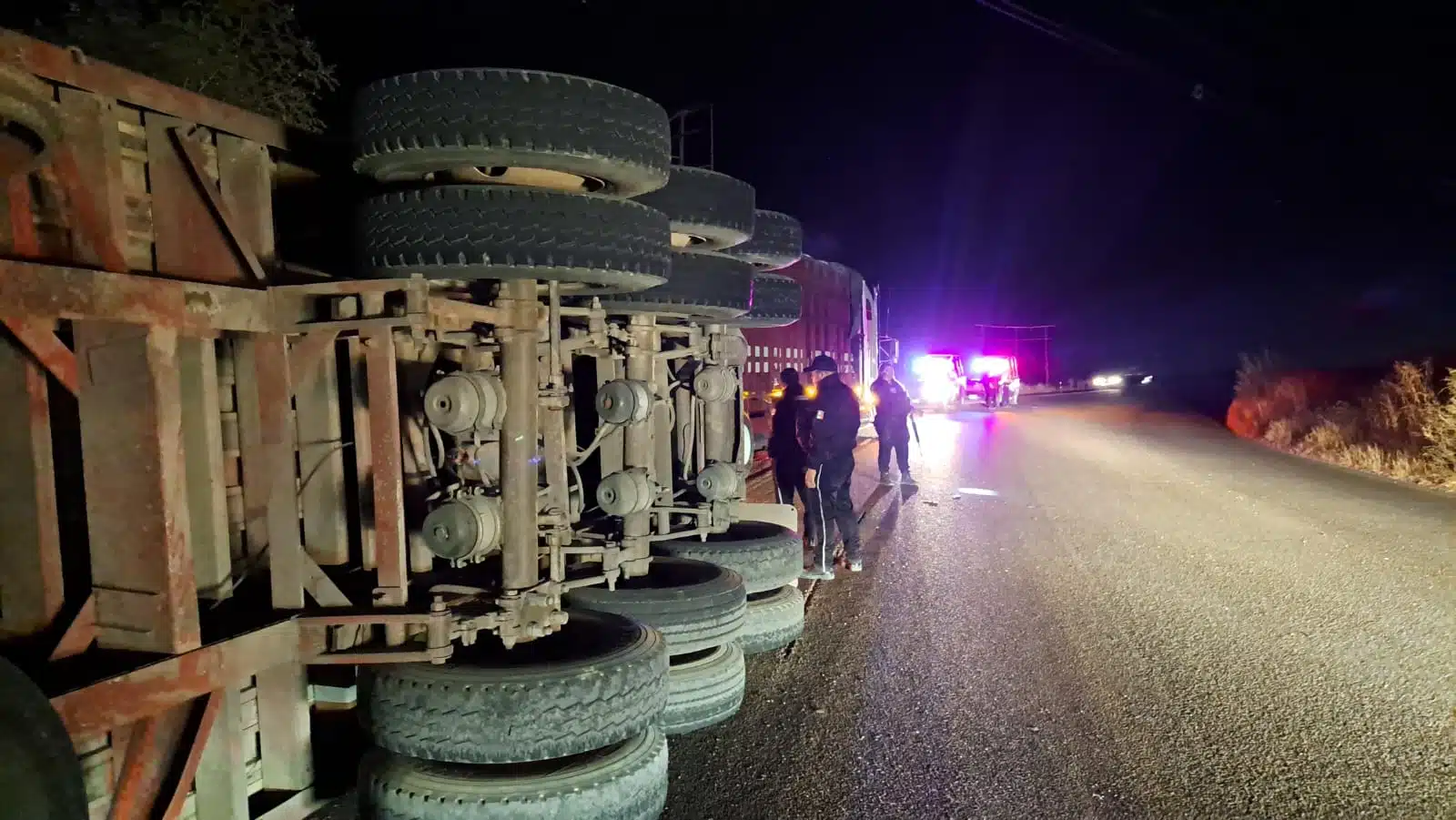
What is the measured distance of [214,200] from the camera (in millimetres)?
2896

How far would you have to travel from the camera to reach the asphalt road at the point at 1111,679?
11.7 feet

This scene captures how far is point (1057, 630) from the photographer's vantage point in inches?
222

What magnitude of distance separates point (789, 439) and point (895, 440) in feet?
13.2

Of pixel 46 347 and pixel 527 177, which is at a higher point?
pixel 527 177

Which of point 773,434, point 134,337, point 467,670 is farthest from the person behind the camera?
point 773,434

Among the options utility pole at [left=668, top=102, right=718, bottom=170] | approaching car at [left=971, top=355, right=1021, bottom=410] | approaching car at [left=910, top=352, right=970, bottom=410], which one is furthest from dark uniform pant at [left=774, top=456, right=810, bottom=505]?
approaching car at [left=971, top=355, right=1021, bottom=410]

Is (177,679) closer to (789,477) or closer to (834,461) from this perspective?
(834,461)

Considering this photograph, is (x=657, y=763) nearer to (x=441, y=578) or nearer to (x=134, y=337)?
(x=441, y=578)

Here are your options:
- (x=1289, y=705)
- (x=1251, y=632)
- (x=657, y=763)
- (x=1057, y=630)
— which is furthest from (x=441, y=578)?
(x=1251, y=632)

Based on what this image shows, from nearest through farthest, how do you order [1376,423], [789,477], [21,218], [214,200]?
[21,218] < [214,200] < [789,477] < [1376,423]

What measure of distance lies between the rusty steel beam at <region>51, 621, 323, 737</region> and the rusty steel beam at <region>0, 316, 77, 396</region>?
89cm

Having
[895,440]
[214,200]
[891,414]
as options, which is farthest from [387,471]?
[895,440]

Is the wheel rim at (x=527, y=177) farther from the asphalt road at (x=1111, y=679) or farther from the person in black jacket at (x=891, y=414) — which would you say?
the person in black jacket at (x=891, y=414)

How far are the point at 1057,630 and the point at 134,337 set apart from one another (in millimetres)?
5383
